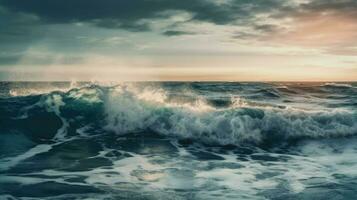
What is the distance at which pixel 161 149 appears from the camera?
1306 centimetres

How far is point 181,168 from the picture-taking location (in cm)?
1034

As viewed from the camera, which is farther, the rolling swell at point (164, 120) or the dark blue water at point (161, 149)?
the rolling swell at point (164, 120)

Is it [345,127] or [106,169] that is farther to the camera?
[345,127]

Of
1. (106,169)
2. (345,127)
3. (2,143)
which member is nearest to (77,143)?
(2,143)

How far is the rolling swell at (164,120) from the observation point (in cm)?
1502

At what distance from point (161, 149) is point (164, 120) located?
3.11 metres

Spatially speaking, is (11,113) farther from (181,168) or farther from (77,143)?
(181,168)

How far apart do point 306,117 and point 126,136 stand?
7.25 m

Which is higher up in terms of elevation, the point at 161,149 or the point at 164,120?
the point at 164,120

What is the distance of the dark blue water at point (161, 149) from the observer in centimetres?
841

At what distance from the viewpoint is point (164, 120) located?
1608 cm

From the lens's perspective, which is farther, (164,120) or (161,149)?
(164,120)

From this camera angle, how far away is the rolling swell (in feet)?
49.3

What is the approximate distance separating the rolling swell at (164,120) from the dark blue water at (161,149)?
41 mm
